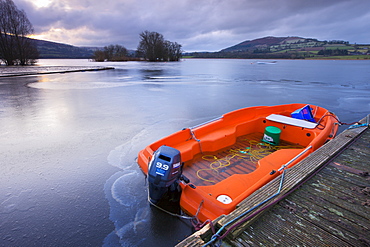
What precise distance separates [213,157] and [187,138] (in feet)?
1.73

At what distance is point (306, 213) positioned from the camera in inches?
61.7

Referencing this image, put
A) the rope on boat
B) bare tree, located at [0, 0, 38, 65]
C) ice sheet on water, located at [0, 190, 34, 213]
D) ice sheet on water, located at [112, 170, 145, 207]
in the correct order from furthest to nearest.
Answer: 1. bare tree, located at [0, 0, 38, 65]
2. the rope on boat
3. ice sheet on water, located at [112, 170, 145, 207]
4. ice sheet on water, located at [0, 190, 34, 213]

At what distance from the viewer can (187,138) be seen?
11.2ft

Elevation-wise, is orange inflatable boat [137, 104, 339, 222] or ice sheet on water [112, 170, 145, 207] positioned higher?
orange inflatable boat [137, 104, 339, 222]

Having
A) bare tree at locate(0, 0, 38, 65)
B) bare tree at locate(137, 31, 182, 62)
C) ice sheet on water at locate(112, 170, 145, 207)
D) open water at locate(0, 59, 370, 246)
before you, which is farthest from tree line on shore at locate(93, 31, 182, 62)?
ice sheet on water at locate(112, 170, 145, 207)

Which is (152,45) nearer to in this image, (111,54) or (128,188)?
(111,54)

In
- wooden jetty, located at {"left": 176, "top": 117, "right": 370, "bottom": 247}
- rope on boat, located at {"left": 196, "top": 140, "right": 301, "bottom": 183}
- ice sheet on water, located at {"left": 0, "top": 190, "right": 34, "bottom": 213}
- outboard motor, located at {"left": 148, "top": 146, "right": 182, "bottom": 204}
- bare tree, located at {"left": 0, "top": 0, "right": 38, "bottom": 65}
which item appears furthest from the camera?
bare tree, located at {"left": 0, "top": 0, "right": 38, "bottom": 65}

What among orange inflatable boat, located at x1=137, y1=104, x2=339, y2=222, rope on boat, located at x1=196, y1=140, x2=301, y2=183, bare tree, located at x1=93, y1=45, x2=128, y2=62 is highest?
bare tree, located at x1=93, y1=45, x2=128, y2=62

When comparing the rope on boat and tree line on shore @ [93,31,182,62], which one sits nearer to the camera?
the rope on boat

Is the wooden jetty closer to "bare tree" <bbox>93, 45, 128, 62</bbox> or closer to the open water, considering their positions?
the open water

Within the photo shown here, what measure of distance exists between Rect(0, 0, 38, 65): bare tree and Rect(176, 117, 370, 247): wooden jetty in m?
33.8

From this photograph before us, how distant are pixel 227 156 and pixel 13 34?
3402 cm

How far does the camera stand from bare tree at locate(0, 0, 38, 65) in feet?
81.7

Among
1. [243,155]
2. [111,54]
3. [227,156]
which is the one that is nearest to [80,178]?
[227,156]
